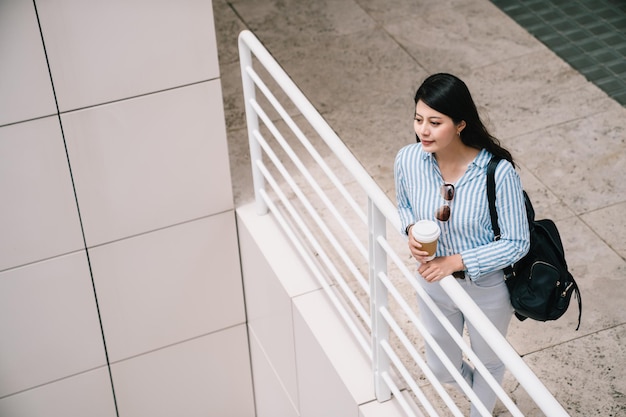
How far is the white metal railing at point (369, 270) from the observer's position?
7.51ft

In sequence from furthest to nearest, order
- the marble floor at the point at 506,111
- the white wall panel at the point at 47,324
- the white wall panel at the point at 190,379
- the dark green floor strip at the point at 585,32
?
the dark green floor strip at the point at 585,32
the white wall panel at the point at 190,379
the white wall panel at the point at 47,324
the marble floor at the point at 506,111

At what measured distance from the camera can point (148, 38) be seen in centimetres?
348

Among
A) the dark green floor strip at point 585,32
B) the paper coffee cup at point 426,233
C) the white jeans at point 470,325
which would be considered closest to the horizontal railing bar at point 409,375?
the white jeans at point 470,325

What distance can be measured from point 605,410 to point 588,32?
9.88 feet

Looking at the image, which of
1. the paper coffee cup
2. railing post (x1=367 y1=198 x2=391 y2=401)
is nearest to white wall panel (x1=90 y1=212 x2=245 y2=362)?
railing post (x1=367 y1=198 x2=391 y2=401)

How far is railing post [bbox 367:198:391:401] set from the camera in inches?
109

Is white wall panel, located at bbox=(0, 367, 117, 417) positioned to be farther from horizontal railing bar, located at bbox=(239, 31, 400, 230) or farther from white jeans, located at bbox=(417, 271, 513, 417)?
white jeans, located at bbox=(417, 271, 513, 417)

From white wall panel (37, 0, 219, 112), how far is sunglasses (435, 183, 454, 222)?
55.6 inches

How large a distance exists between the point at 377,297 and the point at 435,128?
0.63 metres

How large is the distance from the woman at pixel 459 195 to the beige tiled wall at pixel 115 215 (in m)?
1.28

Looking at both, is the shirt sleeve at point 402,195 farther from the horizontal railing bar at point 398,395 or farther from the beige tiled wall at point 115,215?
the beige tiled wall at point 115,215

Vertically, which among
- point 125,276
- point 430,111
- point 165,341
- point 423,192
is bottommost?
point 165,341

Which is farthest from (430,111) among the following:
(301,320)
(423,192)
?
(301,320)

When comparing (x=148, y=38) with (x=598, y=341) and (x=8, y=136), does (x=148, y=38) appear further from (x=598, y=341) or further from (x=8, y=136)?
(x=598, y=341)
